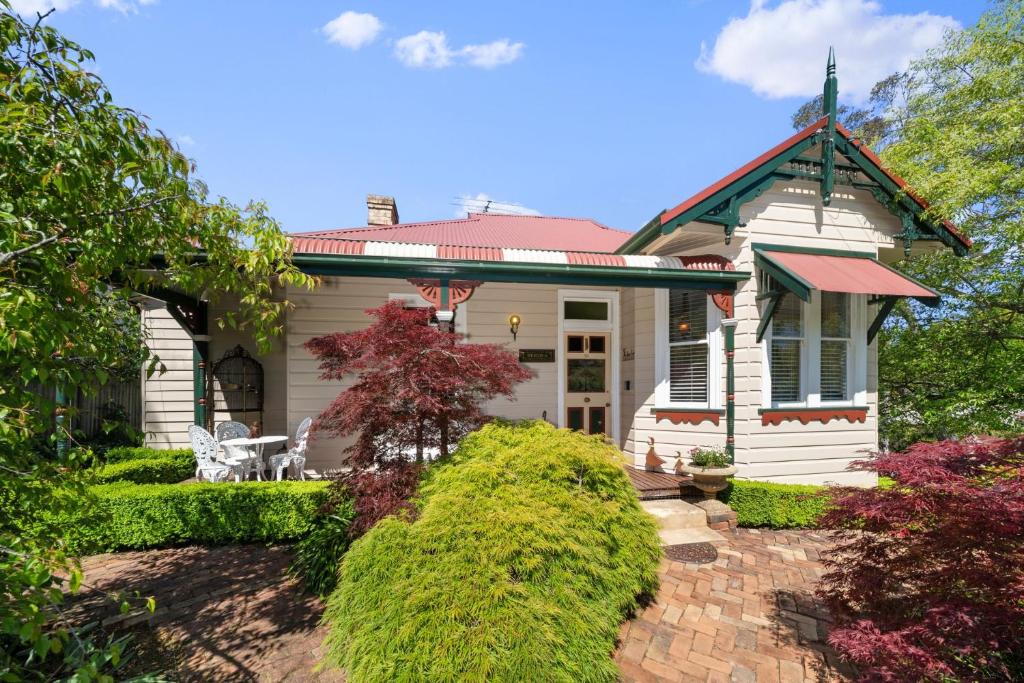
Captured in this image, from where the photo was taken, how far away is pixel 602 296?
8242 mm

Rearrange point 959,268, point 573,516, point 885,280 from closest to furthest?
1. point 573,516
2. point 885,280
3. point 959,268

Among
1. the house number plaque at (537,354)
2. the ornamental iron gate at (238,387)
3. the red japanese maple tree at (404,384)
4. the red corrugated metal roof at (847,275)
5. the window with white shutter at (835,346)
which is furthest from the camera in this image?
the house number plaque at (537,354)

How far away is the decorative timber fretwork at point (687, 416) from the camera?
251 inches

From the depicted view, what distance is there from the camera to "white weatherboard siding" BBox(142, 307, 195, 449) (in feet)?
26.0

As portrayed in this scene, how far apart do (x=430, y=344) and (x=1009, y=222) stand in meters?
10.1

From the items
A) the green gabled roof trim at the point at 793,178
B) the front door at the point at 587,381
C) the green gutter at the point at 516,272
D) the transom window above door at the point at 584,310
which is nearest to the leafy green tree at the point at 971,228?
the green gabled roof trim at the point at 793,178

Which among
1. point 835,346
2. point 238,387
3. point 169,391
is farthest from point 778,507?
point 169,391

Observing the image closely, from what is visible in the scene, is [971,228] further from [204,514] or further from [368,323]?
[204,514]

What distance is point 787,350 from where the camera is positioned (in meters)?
6.41

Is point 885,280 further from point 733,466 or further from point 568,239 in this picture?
point 568,239

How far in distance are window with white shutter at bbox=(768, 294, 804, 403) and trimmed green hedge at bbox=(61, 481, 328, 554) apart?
6495 millimetres

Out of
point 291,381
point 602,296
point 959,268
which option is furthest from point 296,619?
point 959,268

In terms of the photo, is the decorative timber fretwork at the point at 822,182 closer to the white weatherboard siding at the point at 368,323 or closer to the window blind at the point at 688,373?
the window blind at the point at 688,373

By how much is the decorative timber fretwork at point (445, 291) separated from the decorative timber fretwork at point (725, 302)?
3.61m
